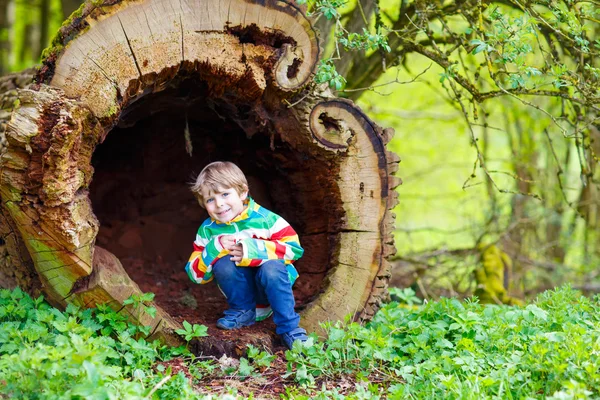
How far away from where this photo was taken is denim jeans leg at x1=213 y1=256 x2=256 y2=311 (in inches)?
157

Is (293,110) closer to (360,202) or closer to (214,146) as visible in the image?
(360,202)

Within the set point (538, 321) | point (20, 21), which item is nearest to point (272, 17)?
point (538, 321)

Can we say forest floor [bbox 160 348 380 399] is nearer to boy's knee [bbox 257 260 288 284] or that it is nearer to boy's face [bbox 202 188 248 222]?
boy's knee [bbox 257 260 288 284]

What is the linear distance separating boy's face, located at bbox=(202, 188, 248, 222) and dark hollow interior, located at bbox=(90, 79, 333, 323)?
1.62ft

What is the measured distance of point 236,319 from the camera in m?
4.11

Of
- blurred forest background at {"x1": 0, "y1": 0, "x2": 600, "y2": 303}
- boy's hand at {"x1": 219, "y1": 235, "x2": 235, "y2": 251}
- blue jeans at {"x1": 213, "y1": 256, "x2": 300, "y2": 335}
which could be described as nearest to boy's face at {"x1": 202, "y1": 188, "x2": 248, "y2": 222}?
boy's hand at {"x1": 219, "y1": 235, "x2": 235, "y2": 251}

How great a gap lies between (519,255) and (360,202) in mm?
3991

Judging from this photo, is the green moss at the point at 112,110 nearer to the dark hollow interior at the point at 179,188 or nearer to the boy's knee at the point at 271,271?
the dark hollow interior at the point at 179,188

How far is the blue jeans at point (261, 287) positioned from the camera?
3893 mm

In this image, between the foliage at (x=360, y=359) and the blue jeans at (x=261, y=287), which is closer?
the foliage at (x=360, y=359)

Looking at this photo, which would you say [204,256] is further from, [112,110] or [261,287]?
[112,110]

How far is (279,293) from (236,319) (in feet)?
1.36

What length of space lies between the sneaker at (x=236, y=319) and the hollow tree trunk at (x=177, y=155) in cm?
29

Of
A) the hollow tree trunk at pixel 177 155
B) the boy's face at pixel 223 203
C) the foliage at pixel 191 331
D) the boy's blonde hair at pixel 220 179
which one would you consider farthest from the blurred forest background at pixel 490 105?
the foliage at pixel 191 331
